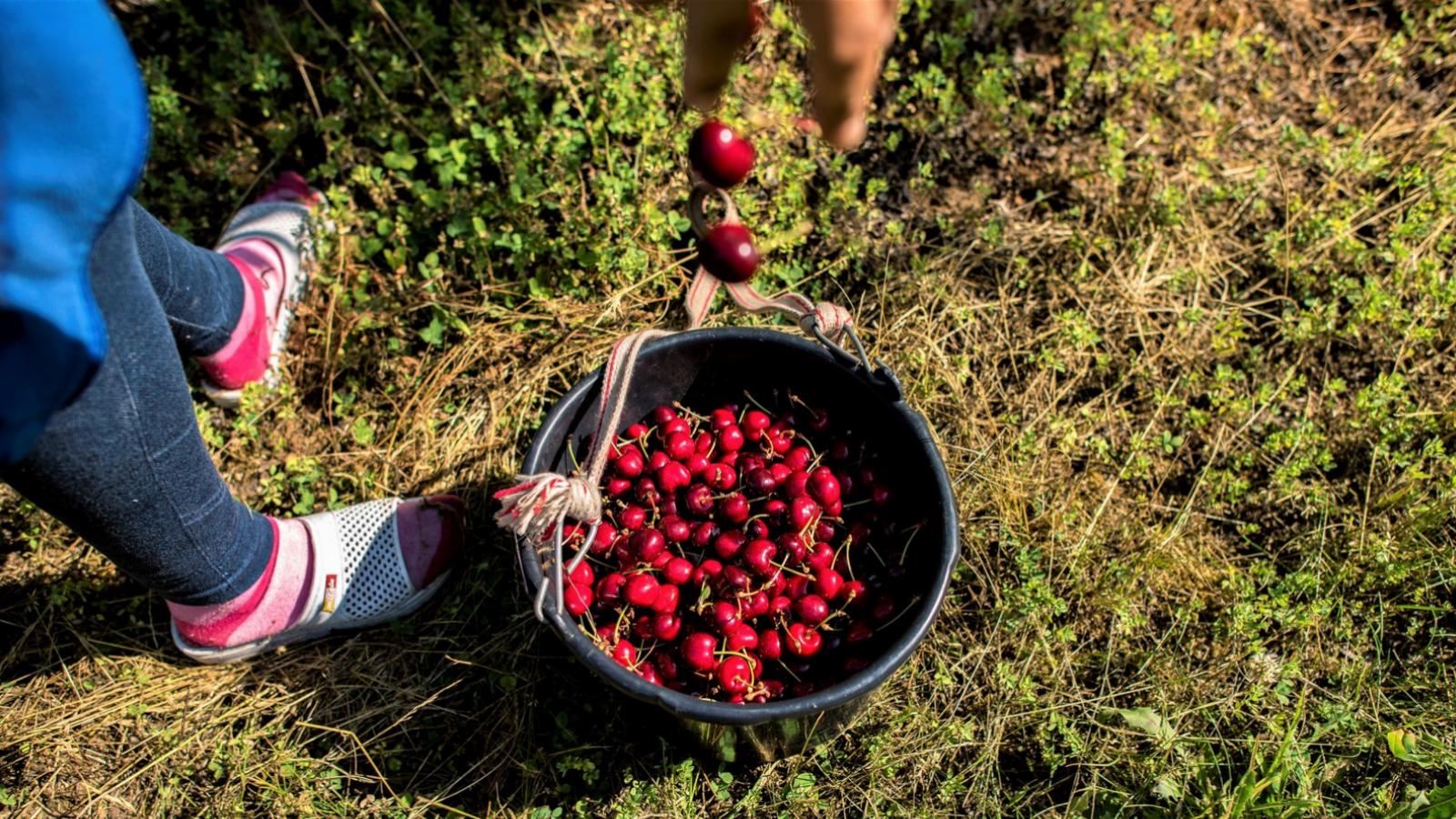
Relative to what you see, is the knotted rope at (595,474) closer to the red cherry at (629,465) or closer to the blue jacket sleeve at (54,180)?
the red cherry at (629,465)

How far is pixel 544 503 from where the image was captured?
5.75 ft

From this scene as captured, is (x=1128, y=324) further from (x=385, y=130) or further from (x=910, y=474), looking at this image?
(x=385, y=130)

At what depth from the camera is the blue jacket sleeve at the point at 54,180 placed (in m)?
1.00

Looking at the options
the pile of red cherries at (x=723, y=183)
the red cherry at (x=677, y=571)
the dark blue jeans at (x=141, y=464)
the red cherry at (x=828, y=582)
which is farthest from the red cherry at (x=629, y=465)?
the dark blue jeans at (x=141, y=464)

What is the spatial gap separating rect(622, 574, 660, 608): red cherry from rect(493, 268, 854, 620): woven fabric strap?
148 mm

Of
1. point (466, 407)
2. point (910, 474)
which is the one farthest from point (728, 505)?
point (466, 407)

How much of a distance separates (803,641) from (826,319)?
64cm

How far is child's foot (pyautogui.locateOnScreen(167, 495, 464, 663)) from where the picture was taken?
2178mm

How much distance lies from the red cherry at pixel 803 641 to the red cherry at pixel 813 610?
0.02 meters

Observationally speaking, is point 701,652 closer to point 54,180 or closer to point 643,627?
point 643,627

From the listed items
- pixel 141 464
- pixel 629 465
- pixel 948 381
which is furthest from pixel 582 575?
pixel 948 381

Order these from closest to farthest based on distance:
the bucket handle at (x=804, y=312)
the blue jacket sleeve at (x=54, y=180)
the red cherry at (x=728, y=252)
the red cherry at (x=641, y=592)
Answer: the blue jacket sleeve at (x=54, y=180) → the red cherry at (x=728, y=252) → the bucket handle at (x=804, y=312) → the red cherry at (x=641, y=592)

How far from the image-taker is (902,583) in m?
2.05

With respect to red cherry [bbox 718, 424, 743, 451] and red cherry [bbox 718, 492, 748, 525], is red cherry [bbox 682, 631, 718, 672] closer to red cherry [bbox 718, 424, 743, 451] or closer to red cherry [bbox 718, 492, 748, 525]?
red cherry [bbox 718, 492, 748, 525]
